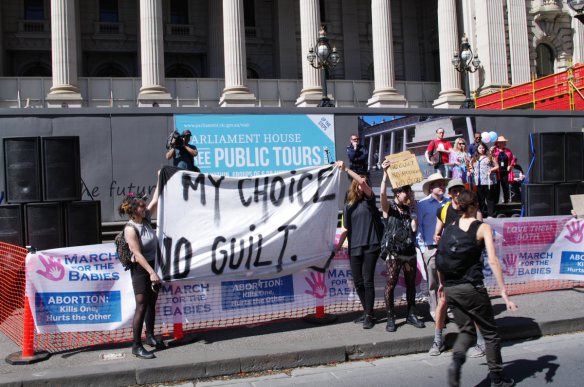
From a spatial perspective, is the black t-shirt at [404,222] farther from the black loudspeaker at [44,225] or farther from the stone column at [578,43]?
the stone column at [578,43]

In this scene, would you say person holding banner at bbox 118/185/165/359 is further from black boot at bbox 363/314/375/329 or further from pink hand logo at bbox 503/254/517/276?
pink hand logo at bbox 503/254/517/276

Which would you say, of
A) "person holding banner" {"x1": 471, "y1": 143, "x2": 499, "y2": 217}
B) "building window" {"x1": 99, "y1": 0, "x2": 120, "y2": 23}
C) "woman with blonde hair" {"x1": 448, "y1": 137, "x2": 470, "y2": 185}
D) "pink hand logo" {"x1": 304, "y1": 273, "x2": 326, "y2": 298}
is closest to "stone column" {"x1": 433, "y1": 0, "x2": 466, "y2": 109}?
"person holding banner" {"x1": 471, "y1": 143, "x2": 499, "y2": 217}

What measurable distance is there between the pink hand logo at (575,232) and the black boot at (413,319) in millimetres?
3435

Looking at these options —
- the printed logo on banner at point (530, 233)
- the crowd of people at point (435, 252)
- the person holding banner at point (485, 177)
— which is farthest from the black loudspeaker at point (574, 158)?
the crowd of people at point (435, 252)

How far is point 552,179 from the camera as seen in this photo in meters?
10.7

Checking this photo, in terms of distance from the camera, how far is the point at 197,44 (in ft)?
125

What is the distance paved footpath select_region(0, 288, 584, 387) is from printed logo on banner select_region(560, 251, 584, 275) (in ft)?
3.85

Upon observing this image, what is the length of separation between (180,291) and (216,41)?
29.6 metres

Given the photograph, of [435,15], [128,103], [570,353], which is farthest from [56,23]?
[570,353]

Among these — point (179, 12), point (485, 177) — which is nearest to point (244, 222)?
point (485, 177)

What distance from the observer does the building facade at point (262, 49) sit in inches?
1132

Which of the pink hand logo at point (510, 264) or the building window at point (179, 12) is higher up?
the building window at point (179, 12)

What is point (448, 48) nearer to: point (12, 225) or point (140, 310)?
point (12, 225)

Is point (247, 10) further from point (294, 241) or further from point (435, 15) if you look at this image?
point (294, 241)
